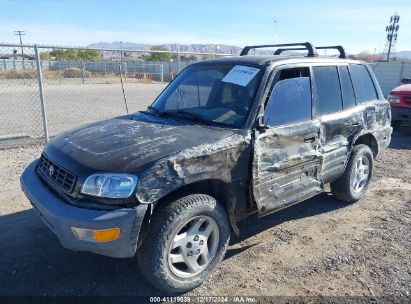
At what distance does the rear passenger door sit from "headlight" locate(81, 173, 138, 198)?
238 cm

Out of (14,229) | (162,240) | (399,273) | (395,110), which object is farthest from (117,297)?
(395,110)

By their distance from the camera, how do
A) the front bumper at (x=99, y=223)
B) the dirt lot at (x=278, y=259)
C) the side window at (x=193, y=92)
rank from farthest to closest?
1. the side window at (x=193, y=92)
2. the dirt lot at (x=278, y=259)
3. the front bumper at (x=99, y=223)

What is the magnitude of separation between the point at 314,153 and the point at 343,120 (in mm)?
757

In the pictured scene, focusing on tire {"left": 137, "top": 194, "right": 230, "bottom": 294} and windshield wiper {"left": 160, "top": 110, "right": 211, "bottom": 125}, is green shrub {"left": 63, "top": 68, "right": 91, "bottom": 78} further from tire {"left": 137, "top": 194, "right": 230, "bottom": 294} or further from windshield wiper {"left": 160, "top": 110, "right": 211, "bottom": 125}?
tire {"left": 137, "top": 194, "right": 230, "bottom": 294}

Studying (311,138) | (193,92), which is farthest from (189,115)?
(311,138)

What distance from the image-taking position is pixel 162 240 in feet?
9.52

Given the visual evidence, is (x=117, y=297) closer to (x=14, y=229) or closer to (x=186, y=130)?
(x=186, y=130)

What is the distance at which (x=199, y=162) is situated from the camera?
3.05 meters

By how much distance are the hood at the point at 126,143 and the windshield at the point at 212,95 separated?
0.21m

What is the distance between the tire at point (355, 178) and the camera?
4.92 meters

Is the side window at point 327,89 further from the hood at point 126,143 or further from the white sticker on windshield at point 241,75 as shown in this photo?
the hood at point 126,143

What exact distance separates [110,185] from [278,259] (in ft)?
6.32

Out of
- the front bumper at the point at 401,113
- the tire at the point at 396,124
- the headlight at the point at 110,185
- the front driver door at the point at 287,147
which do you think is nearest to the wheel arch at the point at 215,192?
the front driver door at the point at 287,147

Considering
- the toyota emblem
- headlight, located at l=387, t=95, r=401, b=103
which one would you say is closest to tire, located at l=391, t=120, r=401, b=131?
headlight, located at l=387, t=95, r=401, b=103
